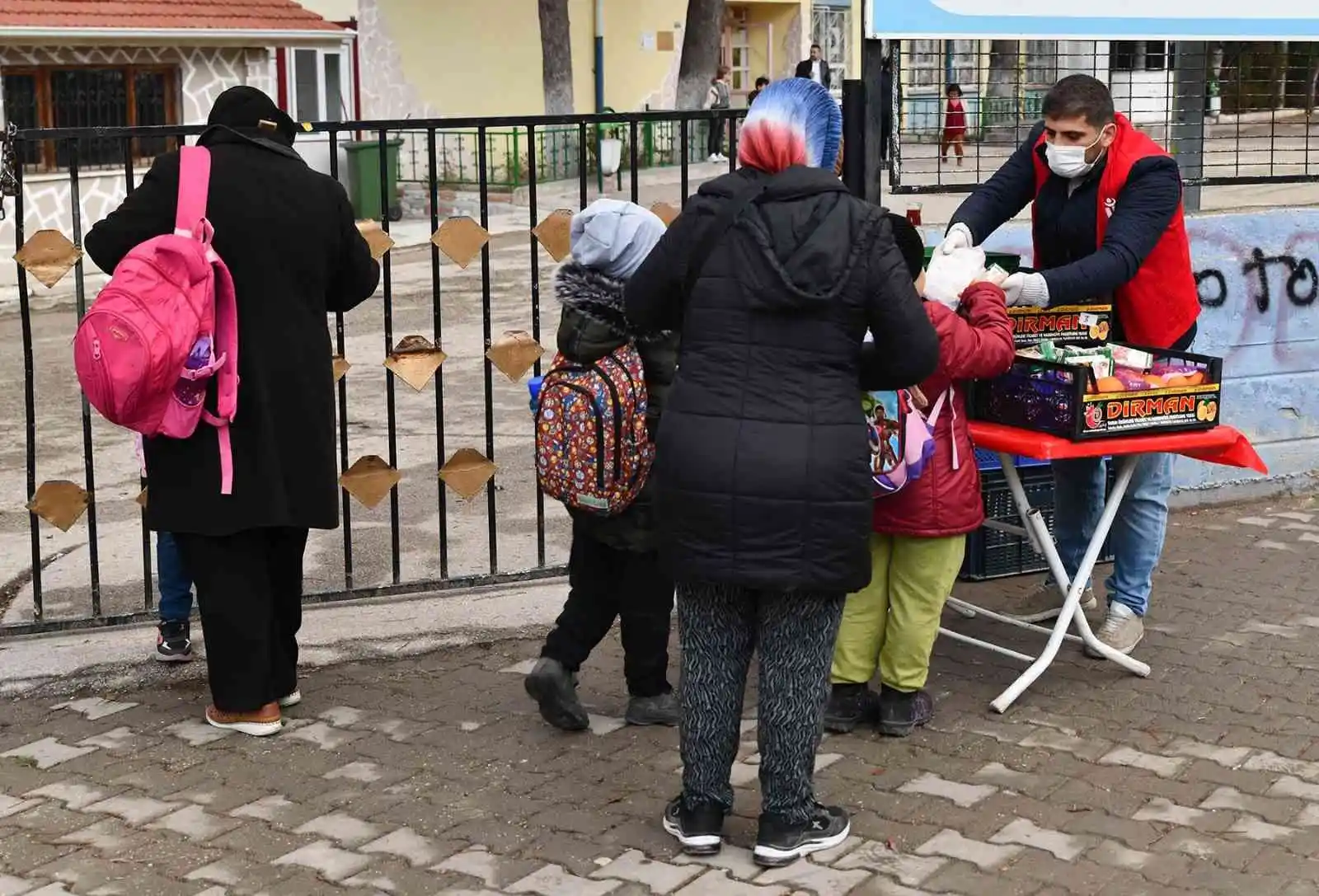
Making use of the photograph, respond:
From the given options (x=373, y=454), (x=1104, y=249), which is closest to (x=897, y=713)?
(x=1104, y=249)

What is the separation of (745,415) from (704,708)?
0.73 metres

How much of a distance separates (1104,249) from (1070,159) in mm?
292

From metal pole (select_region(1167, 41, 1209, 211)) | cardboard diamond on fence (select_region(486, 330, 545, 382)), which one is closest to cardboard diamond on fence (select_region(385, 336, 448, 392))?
cardboard diamond on fence (select_region(486, 330, 545, 382))

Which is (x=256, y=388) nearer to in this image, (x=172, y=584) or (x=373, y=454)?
(x=172, y=584)

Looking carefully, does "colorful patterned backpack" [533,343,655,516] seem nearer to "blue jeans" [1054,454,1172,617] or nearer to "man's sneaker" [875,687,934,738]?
"man's sneaker" [875,687,934,738]

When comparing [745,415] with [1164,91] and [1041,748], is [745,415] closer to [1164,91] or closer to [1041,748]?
[1041,748]

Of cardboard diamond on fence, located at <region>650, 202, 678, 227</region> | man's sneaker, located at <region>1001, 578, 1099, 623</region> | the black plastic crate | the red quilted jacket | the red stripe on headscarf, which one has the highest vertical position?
the red stripe on headscarf

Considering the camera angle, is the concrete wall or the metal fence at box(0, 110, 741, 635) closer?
the metal fence at box(0, 110, 741, 635)

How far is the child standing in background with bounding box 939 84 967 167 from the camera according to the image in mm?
6766

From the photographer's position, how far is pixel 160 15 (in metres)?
20.4

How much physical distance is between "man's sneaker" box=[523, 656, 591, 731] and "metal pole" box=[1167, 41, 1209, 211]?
391cm

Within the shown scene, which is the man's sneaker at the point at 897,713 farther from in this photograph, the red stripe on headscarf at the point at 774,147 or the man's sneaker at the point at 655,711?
the red stripe on headscarf at the point at 774,147

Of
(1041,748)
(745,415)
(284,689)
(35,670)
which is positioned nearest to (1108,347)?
(1041,748)

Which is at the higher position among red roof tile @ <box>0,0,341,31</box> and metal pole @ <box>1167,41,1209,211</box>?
red roof tile @ <box>0,0,341,31</box>
